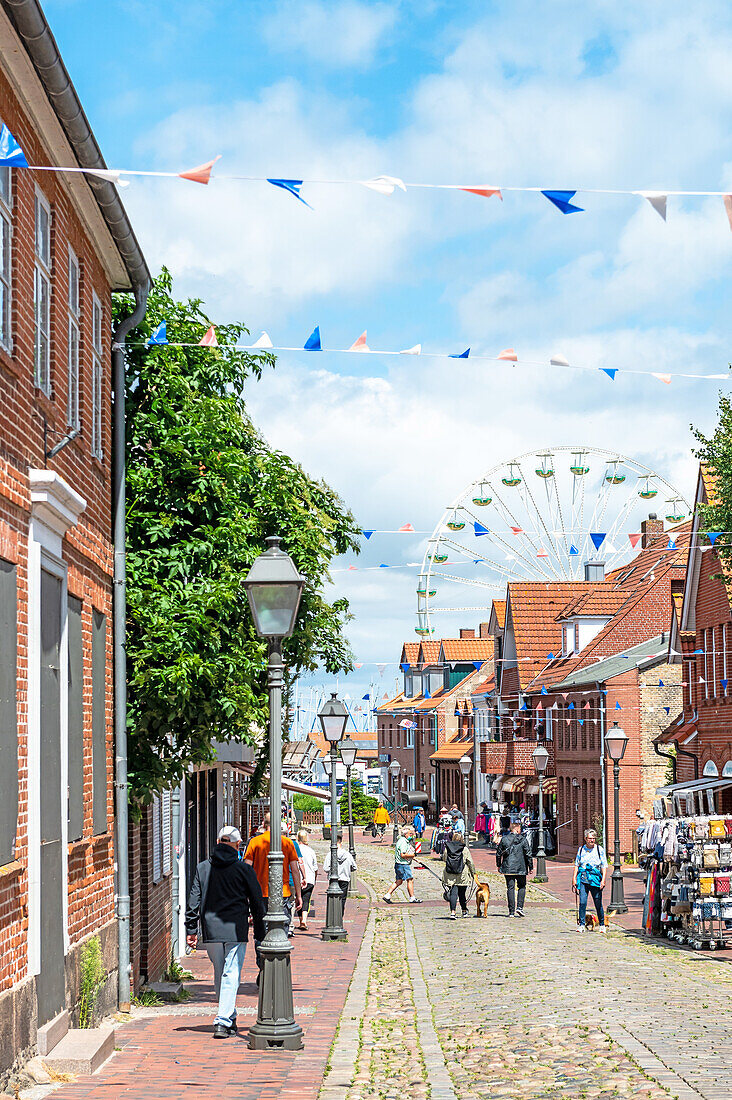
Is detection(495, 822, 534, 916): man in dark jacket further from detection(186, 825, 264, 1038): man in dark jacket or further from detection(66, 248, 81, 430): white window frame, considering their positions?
detection(66, 248, 81, 430): white window frame

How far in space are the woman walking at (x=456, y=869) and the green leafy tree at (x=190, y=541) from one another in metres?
12.8

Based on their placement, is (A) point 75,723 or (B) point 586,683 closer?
(A) point 75,723

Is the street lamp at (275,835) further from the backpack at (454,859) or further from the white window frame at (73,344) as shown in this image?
the backpack at (454,859)

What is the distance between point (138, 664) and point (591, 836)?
1282 cm

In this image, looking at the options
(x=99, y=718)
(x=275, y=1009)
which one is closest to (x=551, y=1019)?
(x=275, y=1009)

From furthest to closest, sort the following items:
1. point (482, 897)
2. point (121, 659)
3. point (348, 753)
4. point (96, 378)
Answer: point (348, 753), point (482, 897), point (121, 659), point (96, 378)

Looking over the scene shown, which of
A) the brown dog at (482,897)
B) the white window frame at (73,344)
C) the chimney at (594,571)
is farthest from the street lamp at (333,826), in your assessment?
the chimney at (594,571)

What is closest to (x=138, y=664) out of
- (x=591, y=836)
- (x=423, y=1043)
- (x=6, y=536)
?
(x=423, y=1043)

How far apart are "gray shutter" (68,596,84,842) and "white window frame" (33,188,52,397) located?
6.34 feet

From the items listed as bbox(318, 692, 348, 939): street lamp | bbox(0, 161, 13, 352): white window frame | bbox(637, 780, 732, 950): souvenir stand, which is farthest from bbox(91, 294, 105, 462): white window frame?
bbox(637, 780, 732, 950): souvenir stand

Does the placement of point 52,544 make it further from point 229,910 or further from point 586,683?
point 586,683

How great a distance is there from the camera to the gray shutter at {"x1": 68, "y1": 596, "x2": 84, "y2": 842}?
11.9 m

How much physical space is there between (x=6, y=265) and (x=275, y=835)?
5.17 metres

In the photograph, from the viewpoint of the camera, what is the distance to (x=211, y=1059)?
11078 millimetres
